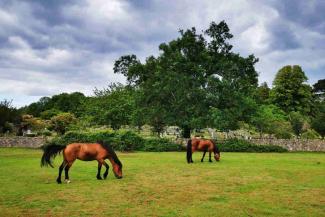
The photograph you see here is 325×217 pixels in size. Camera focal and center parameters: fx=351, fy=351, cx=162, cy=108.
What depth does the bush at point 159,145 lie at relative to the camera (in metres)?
41.2

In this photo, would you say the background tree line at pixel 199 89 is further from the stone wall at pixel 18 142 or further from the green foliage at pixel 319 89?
the green foliage at pixel 319 89

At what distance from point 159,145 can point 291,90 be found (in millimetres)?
42114

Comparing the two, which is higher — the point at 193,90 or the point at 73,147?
the point at 193,90

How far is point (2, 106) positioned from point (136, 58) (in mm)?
24220

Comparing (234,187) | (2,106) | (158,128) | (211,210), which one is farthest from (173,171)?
(2,106)

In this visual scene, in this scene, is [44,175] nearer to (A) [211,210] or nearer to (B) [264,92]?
(A) [211,210]

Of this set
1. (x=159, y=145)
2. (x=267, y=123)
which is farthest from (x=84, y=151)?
(x=267, y=123)

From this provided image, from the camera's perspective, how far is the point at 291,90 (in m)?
72.6

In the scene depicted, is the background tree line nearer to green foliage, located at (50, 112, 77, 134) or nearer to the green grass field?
green foliage, located at (50, 112, 77, 134)

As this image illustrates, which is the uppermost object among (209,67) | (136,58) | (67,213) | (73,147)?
(136,58)

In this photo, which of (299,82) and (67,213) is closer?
(67,213)

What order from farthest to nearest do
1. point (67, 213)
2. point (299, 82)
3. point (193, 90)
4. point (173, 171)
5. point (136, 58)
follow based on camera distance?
point (299, 82), point (136, 58), point (193, 90), point (173, 171), point (67, 213)

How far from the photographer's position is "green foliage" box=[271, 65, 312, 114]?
72.6m

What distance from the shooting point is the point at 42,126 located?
6738 centimetres
